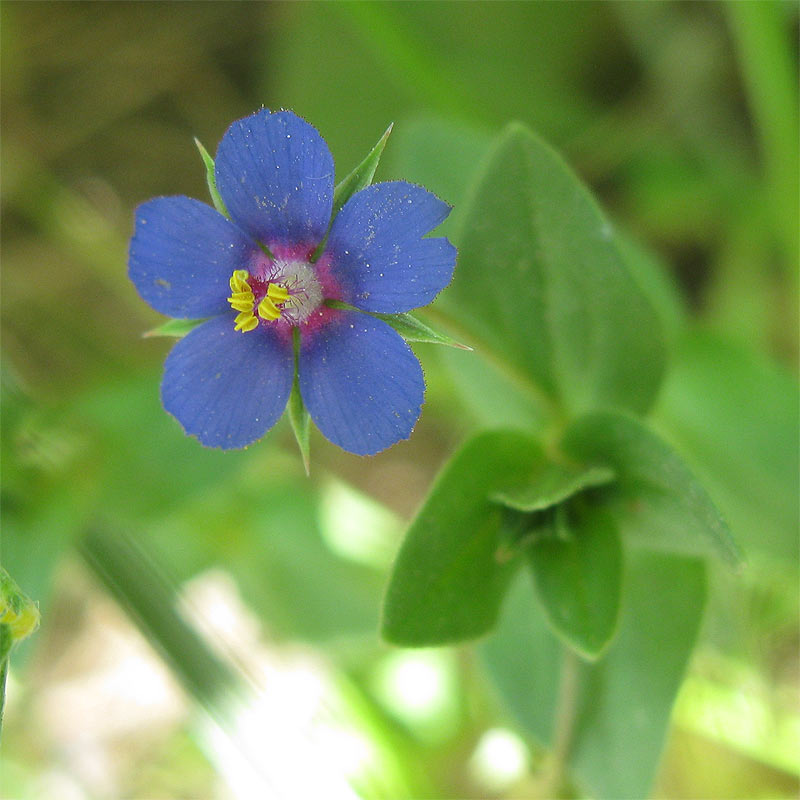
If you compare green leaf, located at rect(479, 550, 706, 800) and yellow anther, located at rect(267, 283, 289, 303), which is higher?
yellow anther, located at rect(267, 283, 289, 303)

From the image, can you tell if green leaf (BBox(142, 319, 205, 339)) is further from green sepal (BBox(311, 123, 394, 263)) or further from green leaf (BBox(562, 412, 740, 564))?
green leaf (BBox(562, 412, 740, 564))

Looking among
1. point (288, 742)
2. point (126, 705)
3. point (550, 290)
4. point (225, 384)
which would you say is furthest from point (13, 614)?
point (126, 705)

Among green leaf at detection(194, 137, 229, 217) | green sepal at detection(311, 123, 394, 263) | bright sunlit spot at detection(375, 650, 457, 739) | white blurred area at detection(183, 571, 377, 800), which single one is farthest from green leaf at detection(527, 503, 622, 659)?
bright sunlit spot at detection(375, 650, 457, 739)

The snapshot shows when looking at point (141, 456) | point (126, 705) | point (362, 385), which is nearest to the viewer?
point (362, 385)

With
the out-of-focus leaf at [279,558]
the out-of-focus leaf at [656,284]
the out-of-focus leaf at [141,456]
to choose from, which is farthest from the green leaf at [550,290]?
the out-of-focus leaf at [279,558]

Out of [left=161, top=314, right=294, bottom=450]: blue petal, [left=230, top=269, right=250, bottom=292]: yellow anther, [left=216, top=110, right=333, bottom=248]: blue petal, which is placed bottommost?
[left=161, top=314, right=294, bottom=450]: blue petal

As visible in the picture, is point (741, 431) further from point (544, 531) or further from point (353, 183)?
point (353, 183)
